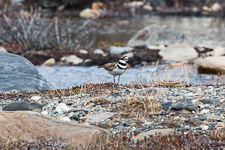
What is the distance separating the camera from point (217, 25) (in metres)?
23.0

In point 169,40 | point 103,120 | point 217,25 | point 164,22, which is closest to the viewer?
point 103,120

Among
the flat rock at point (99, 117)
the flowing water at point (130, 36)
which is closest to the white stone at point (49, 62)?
the flowing water at point (130, 36)

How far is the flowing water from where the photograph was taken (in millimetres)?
10203

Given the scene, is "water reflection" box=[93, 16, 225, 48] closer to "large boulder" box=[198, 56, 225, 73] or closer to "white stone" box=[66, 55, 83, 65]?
"white stone" box=[66, 55, 83, 65]

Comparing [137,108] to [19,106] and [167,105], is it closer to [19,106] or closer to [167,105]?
[167,105]

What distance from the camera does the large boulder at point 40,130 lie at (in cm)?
455

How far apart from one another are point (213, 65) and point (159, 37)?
18.6 ft

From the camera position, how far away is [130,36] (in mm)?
19312

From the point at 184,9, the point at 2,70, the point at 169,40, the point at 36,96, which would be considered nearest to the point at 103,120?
the point at 36,96

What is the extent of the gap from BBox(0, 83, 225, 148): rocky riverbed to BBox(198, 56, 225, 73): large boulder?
11.2 feet

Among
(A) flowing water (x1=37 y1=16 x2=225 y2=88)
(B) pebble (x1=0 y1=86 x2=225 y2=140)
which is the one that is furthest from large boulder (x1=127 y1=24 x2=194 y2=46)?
(B) pebble (x1=0 y1=86 x2=225 y2=140)

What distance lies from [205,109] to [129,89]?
1895 millimetres

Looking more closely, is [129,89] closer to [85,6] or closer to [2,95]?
[2,95]

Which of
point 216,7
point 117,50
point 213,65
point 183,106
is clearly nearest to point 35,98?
point 183,106
